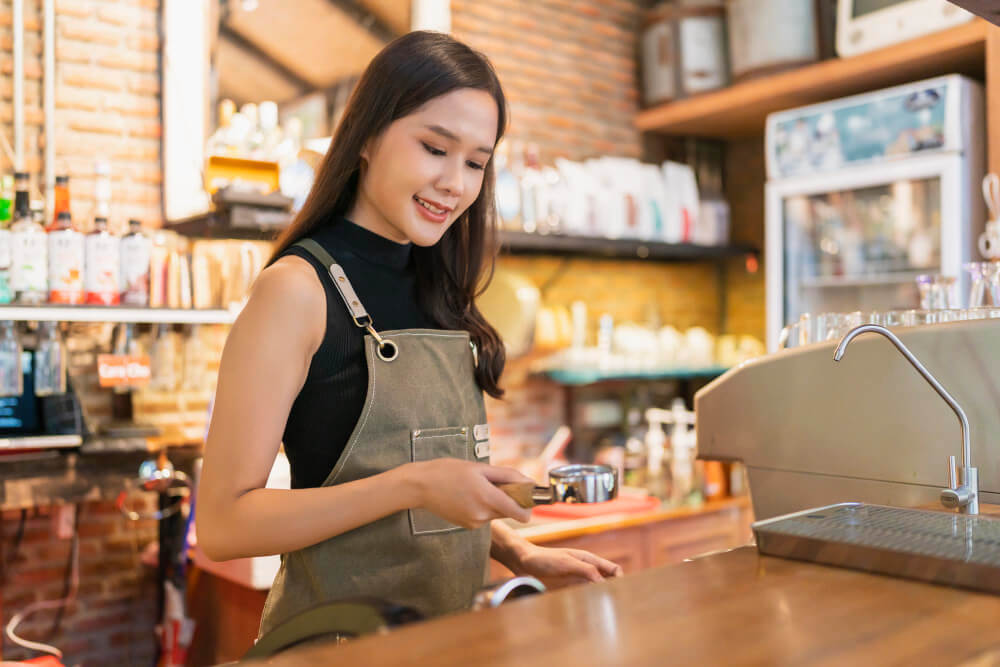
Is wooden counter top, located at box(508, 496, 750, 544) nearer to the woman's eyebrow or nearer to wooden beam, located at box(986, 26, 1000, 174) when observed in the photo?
wooden beam, located at box(986, 26, 1000, 174)

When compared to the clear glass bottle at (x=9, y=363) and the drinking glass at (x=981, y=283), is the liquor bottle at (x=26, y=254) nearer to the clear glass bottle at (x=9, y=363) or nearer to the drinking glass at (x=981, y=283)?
the clear glass bottle at (x=9, y=363)

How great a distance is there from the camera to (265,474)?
125cm

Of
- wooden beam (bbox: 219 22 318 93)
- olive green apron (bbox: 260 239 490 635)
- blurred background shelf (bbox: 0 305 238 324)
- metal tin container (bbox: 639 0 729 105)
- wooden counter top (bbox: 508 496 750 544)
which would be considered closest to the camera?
olive green apron (bbox: 260 239 490 635)

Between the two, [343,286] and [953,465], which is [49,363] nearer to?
[343,286]

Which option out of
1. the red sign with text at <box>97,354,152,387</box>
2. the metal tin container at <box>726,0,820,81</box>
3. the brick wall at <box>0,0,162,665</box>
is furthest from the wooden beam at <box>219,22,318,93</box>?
the metal tin container at <box>726,0,820,81</box>

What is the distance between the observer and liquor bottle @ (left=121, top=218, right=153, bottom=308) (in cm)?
270

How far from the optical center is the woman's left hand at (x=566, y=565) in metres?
1.36

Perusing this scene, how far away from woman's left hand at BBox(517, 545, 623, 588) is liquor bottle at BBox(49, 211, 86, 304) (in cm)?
171

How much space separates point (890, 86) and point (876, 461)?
2671 mm

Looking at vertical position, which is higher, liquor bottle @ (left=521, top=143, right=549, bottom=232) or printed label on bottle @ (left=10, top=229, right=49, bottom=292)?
liquor bottle @ (left=521, top=143, right=549, bottom=232)

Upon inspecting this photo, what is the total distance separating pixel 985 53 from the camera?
3301mm

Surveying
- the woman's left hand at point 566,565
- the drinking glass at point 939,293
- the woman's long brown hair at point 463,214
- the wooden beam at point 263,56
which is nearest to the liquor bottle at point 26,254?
the wooden beam at point 263,56

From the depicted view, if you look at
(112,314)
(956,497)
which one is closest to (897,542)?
(956,497)

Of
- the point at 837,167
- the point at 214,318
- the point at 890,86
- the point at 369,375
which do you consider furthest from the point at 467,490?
the point at 890,86
